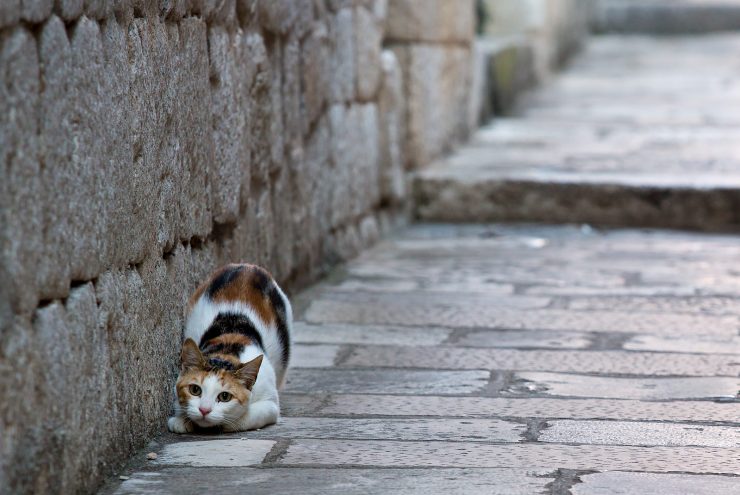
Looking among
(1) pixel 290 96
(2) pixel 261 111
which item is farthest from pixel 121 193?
(1) pixel 290 96

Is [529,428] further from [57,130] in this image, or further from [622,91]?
[622,91]

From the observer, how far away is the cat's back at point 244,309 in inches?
135

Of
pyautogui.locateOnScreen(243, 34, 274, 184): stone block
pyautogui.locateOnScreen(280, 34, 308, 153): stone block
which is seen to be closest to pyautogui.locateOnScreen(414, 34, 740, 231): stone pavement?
pyautogui.locateOnScreen(280, 34, 308, 153): stone block

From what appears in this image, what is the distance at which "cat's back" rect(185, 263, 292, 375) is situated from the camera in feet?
11.2

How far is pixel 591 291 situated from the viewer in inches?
201

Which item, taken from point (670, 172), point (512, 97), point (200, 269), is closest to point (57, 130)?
point (200, 269)

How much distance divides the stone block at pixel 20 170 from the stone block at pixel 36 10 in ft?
0.10

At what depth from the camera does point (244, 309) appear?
3451mm

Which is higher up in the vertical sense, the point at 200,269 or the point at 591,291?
the point at 200,269

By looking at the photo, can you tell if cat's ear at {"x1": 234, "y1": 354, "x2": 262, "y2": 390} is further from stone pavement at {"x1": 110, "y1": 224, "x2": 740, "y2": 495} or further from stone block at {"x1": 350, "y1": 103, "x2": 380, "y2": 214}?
stone block at {"x1": 350, "y1": 103, "x2": 380, "y2": 214}

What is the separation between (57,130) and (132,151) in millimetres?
488

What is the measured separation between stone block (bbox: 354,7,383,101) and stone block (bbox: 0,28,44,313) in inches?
144

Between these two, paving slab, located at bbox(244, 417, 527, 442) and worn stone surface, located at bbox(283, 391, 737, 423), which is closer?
paving slab, located at bbox(244, 417, 527, 442)

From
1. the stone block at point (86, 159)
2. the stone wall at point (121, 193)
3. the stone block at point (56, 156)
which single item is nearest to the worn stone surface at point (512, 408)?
the stone wall at point (121, 193)
